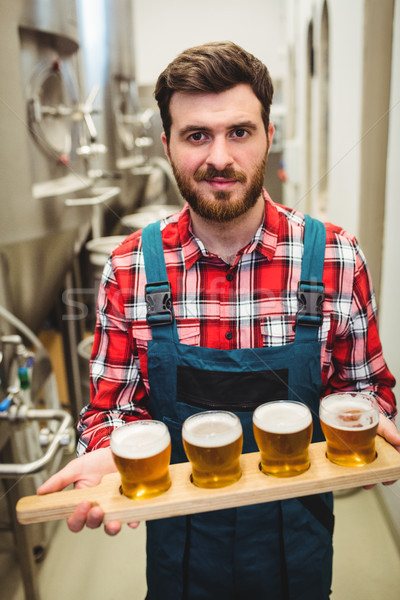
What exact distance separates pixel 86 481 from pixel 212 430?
0.81ft

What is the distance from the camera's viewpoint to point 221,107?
35.9 inches

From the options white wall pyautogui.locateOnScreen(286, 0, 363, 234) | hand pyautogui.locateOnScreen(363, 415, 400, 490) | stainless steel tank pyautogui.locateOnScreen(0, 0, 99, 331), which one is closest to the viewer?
hand pyautogui.locateOnScreen(363, 415, 400, 490)

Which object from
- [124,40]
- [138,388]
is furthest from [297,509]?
[124,40]

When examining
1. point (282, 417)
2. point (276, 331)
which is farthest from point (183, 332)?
point (282, 417)

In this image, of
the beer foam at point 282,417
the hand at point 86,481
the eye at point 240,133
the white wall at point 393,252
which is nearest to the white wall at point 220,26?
the eye at point 240,133

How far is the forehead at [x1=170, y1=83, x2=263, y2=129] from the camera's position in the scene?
0.91 m

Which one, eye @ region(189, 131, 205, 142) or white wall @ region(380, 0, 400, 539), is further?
white wall @ region(380, 0, 400, 539)

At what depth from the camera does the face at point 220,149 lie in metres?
0.91

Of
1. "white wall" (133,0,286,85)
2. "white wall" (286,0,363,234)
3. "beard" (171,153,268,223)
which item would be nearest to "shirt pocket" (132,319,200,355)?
"beard" (171,153,268,223)

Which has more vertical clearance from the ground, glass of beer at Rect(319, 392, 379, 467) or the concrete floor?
glass of beer at Rect(319, 392, 379, 467)

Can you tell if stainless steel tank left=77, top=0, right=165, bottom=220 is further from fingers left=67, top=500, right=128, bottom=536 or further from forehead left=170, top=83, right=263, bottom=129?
fingers left=67, top=500, right=128, bottom=536

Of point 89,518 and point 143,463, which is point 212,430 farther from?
point 89,518

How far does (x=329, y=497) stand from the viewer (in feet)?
3.80

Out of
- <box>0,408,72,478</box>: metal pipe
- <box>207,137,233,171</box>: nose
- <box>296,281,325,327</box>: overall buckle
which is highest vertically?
<box>207,137,233,171</box>: nose
